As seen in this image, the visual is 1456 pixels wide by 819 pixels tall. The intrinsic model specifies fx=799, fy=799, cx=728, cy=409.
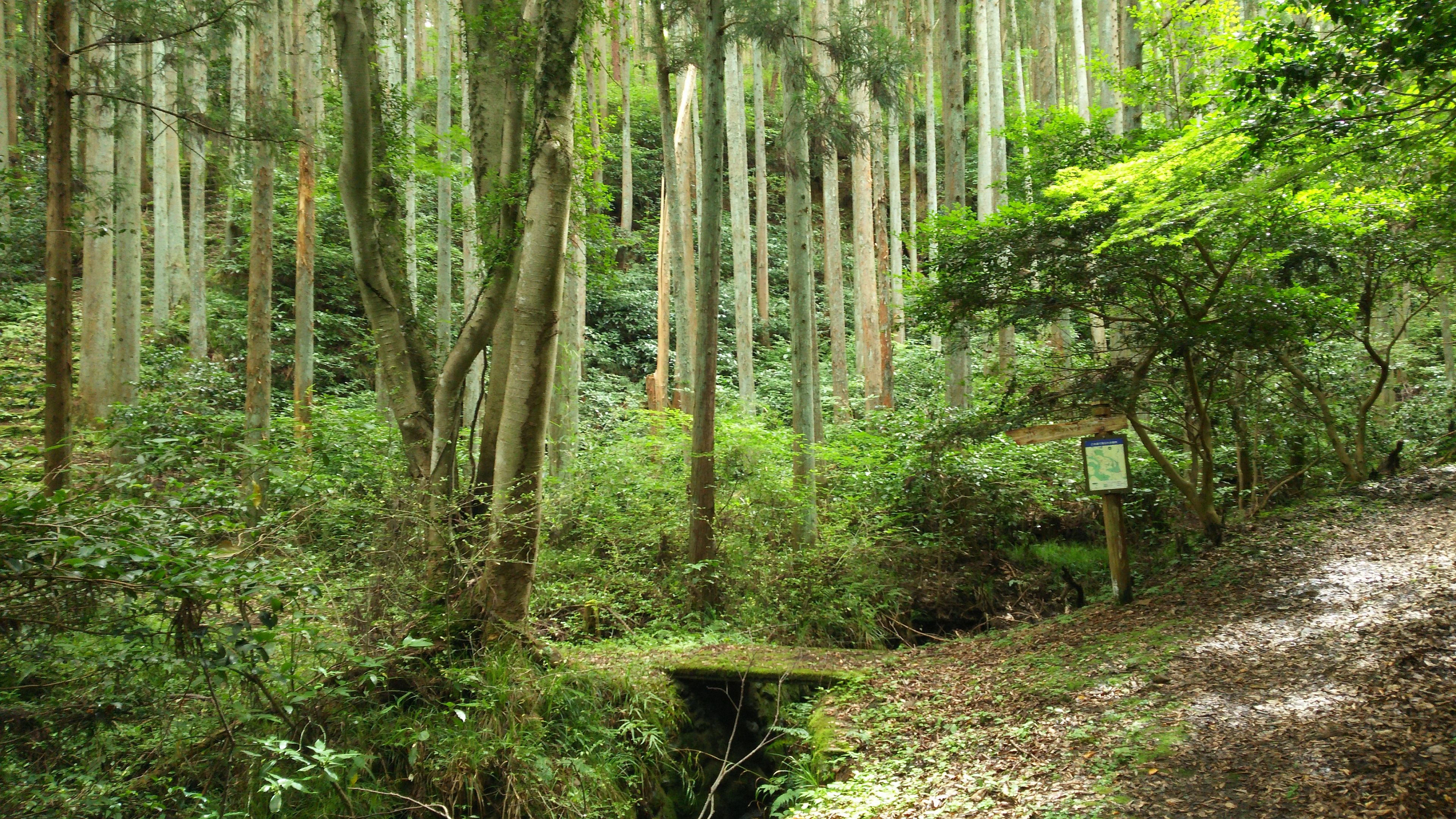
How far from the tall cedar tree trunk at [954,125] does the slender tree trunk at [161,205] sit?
12.7 m

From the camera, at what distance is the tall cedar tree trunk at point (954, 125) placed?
1102 centimetres

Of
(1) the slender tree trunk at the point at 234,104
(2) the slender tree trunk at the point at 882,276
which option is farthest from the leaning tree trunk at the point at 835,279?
(1) the slender tree trunk at the point at 234,104

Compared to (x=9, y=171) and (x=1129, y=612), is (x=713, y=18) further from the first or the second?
(x=1129, y=612)

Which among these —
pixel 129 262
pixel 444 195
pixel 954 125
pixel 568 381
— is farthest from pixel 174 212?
pixel 954 125

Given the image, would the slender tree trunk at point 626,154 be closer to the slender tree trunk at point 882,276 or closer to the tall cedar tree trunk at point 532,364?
the slender tree trunk at point 882,276

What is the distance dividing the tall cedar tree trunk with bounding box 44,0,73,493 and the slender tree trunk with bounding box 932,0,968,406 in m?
9.42

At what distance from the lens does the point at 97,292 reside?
12008 millimetres

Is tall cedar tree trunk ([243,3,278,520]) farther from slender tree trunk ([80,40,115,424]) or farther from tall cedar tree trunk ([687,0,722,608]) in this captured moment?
tall cedar tree trunk ([687,0,722,608])

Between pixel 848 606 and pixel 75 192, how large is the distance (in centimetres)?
1698

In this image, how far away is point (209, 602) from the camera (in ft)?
12.5

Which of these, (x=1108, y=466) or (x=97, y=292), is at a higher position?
(x=97, y=292)

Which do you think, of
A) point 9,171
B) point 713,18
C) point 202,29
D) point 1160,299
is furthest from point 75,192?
point 1160,299

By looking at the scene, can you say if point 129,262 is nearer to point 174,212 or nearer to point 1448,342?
point 174,212

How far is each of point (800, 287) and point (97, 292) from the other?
10.6 meters
